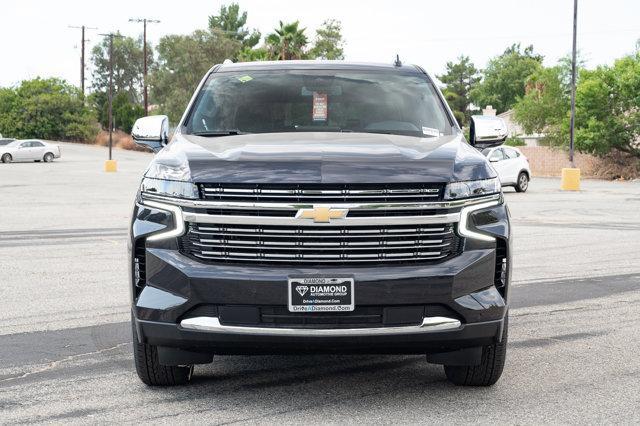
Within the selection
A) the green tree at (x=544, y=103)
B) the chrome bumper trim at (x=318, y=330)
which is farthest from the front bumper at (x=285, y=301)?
the green tree at (x=544, y=103)

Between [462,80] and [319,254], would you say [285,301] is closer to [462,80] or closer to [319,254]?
[319,254]

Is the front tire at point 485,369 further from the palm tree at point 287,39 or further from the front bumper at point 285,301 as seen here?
the palm tree at point 287,39

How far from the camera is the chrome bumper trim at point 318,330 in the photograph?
484 centimetres

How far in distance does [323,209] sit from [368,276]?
396 millimetres

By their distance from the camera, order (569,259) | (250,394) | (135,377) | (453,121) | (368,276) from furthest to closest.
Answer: (569,259) → (453,121) → (135,377) → (250,394) → (368,276)

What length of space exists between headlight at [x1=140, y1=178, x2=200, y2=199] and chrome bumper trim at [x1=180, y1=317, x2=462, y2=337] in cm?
63

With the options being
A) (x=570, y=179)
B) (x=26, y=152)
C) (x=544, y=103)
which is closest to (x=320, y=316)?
(x=570, y=179)

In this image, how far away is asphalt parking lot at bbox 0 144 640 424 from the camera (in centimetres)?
510

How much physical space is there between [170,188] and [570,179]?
2983 cm

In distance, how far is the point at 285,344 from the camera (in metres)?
4.89

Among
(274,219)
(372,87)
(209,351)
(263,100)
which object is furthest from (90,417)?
(372,87)

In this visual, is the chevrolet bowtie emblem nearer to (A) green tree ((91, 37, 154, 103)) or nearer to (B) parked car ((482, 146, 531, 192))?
(B) parked car ((482, 146, 531, 192))

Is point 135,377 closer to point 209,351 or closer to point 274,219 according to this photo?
point 209,351

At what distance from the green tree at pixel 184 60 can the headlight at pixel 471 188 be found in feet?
295
